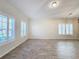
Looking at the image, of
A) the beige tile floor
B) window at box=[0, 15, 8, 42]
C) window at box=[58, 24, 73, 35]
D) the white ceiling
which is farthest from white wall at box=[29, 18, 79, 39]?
window at box=[0, 15, 8, 42]

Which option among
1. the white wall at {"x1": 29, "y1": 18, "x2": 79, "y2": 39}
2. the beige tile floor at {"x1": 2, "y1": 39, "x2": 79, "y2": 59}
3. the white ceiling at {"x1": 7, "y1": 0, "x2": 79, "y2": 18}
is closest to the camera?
the beige tile floor at {"x1": 2, "y1": 39, "x2": 79, "y2": 59}

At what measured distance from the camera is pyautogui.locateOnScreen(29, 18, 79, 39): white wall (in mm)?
11555

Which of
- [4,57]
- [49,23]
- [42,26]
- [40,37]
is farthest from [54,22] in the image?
[4,57]

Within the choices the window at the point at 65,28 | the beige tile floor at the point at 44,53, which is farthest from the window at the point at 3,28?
the window at the point at 65,28

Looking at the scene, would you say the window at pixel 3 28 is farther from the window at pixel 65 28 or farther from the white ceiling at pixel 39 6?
the window at pixel 65 28

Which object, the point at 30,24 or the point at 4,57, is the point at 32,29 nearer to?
the point at 30,24

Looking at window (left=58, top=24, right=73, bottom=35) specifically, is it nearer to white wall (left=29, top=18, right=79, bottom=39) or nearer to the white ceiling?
white wall (left=29, top=18, right=79, bottom=39)

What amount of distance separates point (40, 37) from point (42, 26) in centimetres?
113

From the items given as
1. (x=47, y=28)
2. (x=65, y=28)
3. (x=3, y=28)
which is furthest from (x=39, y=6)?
(x=65, y=28)

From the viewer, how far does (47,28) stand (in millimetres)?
11594

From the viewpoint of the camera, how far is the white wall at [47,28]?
11.6m

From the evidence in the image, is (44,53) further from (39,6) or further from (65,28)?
(65,28)

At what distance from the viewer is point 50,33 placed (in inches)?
458

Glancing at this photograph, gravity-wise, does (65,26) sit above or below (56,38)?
above
